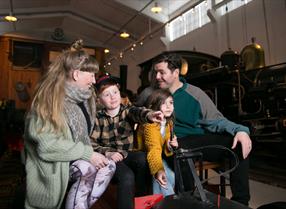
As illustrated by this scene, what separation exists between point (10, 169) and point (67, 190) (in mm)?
2934

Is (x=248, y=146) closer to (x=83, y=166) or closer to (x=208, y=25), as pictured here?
(x=83, y=166)

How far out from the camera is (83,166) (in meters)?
1.24

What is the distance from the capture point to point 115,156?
1.41 m

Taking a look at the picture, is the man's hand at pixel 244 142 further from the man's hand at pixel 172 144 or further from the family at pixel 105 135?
the man's hand at pixel 172 144

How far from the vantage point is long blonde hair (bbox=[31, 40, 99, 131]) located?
1250 millimetres

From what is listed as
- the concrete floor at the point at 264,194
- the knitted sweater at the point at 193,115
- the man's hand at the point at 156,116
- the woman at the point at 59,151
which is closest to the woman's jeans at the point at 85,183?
the woman at the point at 59,151

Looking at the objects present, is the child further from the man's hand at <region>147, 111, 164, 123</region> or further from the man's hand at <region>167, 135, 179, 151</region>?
the man's hand at <region>167, 135, 179, 151</region>

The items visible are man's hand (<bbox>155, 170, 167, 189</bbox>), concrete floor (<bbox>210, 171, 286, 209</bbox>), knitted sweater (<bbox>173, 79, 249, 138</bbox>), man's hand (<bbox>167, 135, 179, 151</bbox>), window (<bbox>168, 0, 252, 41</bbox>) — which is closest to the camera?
man's hand (<bbox>155, 170, 167, 189</bbox>)

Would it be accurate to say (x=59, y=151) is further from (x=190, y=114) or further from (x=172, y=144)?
(x=190, y=114)

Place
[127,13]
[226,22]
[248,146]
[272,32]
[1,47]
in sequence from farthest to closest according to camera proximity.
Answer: [1,47] < [127,13] < [226,22] < [272,32] < [248,146]

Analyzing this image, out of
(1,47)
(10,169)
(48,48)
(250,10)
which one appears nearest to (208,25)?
(250,10)

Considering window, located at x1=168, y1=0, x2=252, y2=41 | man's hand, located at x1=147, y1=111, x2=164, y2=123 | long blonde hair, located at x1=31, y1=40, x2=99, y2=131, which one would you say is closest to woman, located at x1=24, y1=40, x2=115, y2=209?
long blonde hair, located at x1=31, y1=40, x2=99, y2=131

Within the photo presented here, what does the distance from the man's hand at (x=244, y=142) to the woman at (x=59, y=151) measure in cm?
73

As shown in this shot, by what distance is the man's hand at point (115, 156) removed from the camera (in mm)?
1402
